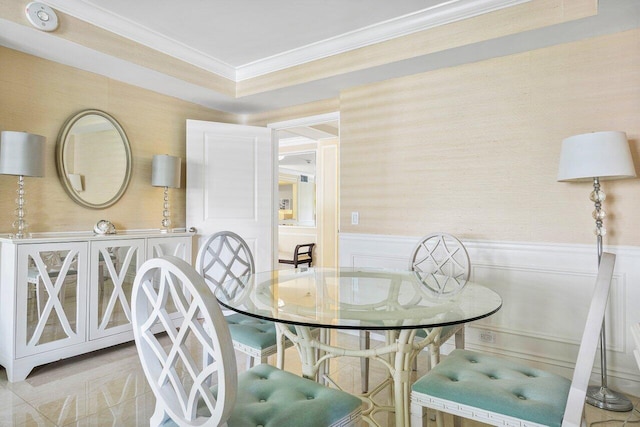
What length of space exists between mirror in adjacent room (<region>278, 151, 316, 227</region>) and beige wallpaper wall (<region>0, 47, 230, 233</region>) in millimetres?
3898

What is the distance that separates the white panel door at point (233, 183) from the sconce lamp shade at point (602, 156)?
2877mm

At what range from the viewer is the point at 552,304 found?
2.61 metres

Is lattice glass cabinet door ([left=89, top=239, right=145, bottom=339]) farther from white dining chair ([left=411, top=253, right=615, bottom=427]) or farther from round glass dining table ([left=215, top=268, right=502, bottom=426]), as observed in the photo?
white dining chair ([left=411, top=253, right=615, bottom=427])

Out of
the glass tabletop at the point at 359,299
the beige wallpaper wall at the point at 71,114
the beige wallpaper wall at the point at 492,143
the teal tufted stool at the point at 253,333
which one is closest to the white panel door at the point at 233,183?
the beige wallpaper wall at the point at 71,114

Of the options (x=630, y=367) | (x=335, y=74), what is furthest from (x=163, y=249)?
A: (x=630, y=367)

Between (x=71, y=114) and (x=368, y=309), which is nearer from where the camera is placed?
(x=368, y=309)

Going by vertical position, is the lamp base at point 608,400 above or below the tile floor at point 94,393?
above

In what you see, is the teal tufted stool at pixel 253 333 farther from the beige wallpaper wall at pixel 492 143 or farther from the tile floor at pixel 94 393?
the beige wallpaper wall at pixel 492 143

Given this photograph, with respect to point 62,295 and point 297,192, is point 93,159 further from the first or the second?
point 297,192

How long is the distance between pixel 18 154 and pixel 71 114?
716 mm

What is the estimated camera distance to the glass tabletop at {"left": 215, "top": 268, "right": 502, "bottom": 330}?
55.8 inches

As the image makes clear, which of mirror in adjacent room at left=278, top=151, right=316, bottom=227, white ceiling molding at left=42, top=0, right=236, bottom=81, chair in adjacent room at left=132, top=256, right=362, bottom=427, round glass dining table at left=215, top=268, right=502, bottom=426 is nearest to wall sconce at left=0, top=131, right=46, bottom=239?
white ceiling molding at left=42, top=0, right=236, bottom=81

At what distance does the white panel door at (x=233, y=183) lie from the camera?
12.7ft

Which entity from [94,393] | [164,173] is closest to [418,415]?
[94,393]
